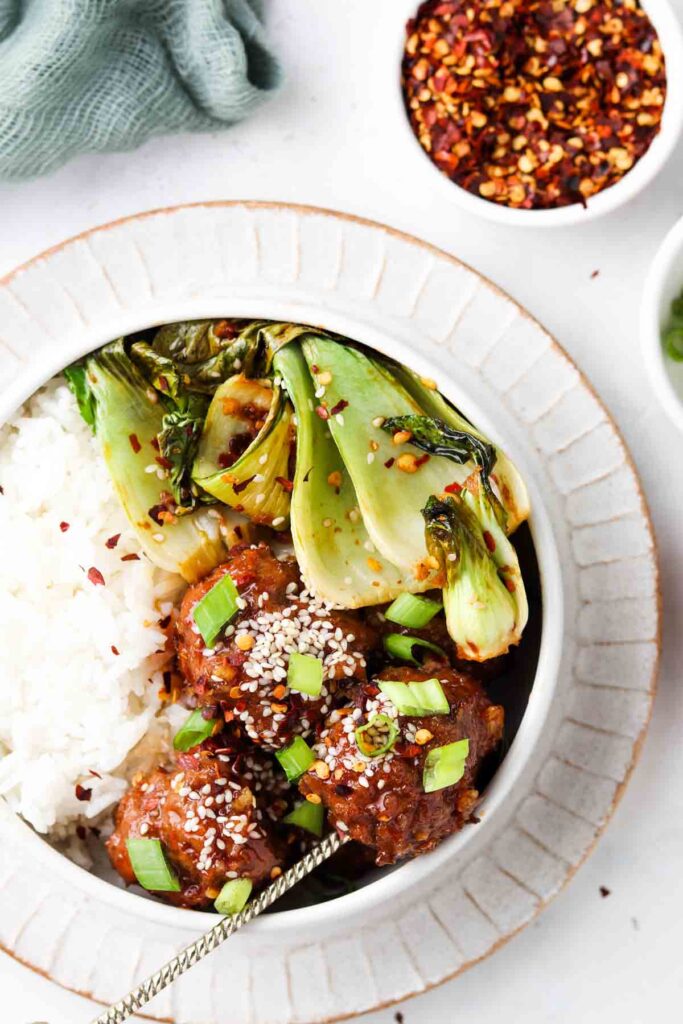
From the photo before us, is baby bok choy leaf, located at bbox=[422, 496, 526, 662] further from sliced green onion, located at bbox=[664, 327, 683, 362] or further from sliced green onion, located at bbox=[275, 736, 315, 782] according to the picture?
sliced green onion, located at bbox=[664, 327, 683, 362]

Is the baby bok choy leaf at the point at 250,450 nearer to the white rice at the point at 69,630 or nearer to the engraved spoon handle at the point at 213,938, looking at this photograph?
the white rice at the point at 69,630

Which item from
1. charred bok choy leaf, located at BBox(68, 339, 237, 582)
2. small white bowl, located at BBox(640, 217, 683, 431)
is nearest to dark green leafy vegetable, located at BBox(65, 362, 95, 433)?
charred bok choy leaf, located at BBox(68, 339, 237, 582)

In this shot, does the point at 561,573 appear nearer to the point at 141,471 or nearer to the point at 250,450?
the point at 250,450

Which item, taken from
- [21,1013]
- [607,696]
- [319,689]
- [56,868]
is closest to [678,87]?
[607,696]

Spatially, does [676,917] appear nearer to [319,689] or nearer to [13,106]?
[319,689]

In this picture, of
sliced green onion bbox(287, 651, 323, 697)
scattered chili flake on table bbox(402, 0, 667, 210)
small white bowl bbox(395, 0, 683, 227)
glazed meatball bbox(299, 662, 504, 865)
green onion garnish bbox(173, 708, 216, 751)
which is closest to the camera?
glazed meatball bbox(299, 662, 504, 865)

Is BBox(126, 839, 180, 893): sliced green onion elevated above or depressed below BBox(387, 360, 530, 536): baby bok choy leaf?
below
